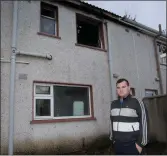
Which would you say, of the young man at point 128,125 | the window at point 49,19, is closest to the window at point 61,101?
the window at point 49,19

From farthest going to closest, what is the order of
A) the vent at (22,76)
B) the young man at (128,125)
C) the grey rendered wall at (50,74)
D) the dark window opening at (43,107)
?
1. the dark window opening at (43,107)
2. the vent at (22,76)
3. the grey rendered wall at (50,74)
4. the young man at (128,125)

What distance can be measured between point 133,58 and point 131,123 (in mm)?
7402

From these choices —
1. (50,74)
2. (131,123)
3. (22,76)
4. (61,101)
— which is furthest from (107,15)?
(131,123)

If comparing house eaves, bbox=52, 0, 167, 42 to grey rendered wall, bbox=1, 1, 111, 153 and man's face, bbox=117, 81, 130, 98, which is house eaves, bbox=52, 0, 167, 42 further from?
man's face, bbox=117, 81, 130, 98

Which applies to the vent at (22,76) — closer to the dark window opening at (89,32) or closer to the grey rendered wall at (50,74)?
the grey rendered wall at (50,74)

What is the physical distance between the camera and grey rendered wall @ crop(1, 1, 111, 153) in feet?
19.9

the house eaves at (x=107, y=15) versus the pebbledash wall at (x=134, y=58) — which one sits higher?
the house eaves at (x=107, y=15)

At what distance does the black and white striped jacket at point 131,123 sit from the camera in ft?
10.5

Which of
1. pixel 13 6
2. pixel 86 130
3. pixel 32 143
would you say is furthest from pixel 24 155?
pixel 13 6

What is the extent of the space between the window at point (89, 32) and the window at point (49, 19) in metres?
1.24

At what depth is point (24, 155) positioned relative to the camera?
5.76 meters

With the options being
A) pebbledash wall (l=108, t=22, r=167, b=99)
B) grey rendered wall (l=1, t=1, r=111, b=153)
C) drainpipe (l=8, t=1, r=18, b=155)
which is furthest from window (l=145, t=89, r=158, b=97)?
drainpipe (l=8, t=1, r=18, b=155)

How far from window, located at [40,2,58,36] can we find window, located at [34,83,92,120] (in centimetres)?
219

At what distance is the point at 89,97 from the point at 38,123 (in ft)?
8.07
